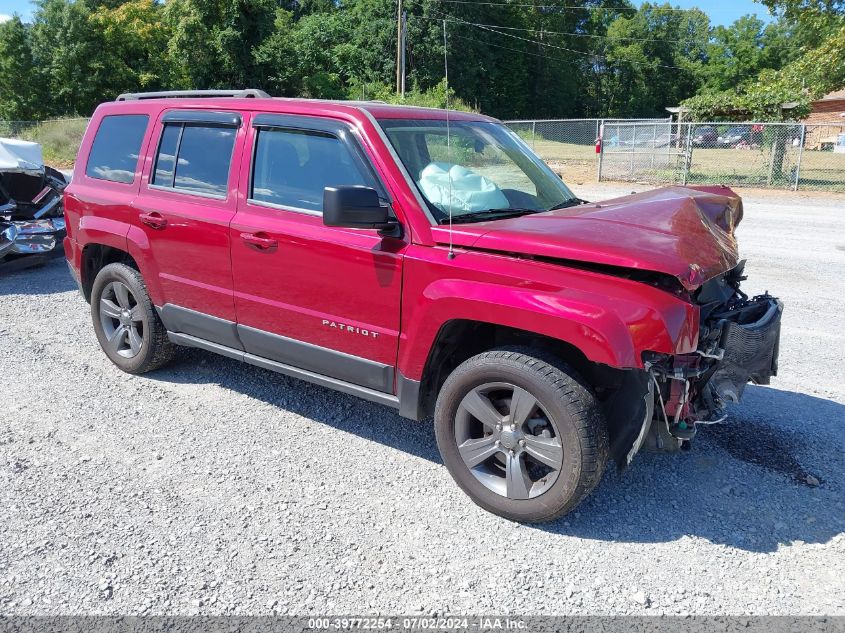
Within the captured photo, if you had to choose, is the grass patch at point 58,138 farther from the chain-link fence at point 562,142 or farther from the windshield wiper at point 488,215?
the windshield wiper at point 488,215

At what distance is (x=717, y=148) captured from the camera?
70.0 ft

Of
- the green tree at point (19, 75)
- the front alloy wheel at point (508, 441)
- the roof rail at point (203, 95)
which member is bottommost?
the front alloy wheel at point (508, 441)

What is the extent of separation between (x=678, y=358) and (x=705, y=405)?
0.40 m

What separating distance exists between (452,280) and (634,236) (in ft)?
2.88

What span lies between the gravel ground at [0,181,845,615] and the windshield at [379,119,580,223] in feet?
4.97

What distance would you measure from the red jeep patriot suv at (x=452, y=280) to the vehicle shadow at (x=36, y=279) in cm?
374

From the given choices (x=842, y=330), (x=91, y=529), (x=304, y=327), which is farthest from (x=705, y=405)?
(x=842, y=330)

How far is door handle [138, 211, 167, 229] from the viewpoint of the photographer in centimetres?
461

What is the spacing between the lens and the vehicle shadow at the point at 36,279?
26.3 feet

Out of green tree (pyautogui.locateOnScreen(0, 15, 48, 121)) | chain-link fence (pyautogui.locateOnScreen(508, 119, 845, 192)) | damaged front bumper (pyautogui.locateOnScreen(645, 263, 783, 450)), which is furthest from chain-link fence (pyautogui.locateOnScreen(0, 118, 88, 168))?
damaged front bumper (pyautogui.locateOnScreen(645, 263, 783, 450))

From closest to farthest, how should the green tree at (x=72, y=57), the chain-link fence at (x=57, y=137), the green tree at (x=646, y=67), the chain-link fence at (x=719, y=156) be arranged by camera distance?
the chain-link fence at (x=719, y=156)
the chain-link fence at (x=57, y=137)
the green tree at (x=72, y=57)
the green tree at (x=646, y=67)

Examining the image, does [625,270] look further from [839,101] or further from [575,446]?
[839,101]

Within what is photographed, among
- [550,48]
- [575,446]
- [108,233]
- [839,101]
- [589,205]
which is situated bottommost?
[575,446]

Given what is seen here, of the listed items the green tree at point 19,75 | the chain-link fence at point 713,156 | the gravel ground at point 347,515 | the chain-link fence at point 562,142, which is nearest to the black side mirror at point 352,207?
the gravel ground at point 347,515
